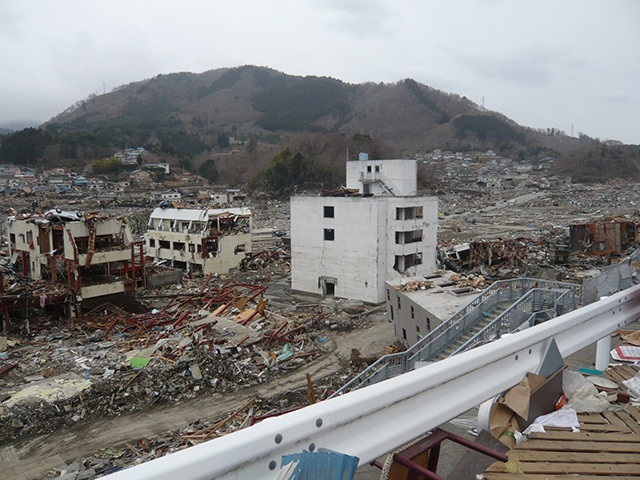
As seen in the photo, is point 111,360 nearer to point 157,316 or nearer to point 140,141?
point 157,316

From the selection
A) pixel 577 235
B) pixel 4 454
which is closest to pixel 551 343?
pixel 4 454

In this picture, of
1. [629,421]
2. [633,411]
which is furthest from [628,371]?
[629,421]

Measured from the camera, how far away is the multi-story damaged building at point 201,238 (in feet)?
97.6

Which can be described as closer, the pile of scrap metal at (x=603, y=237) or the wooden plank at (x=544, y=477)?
the wooden plank at (x=544, y=477)

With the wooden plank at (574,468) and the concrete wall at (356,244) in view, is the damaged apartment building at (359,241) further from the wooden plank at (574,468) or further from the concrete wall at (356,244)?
the wooden plank at (574,468)

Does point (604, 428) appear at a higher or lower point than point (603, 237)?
higher

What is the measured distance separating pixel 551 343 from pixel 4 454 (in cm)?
1268

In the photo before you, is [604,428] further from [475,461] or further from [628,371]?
[628,371]

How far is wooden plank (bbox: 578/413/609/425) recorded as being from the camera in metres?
2.55

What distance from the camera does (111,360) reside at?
1495cm

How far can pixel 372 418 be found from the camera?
178cm

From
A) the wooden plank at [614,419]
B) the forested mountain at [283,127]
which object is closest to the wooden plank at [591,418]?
the wooden plank at [614,419]

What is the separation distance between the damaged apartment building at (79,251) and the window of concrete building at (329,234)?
10781mm

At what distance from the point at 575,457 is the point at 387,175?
1116 inches
